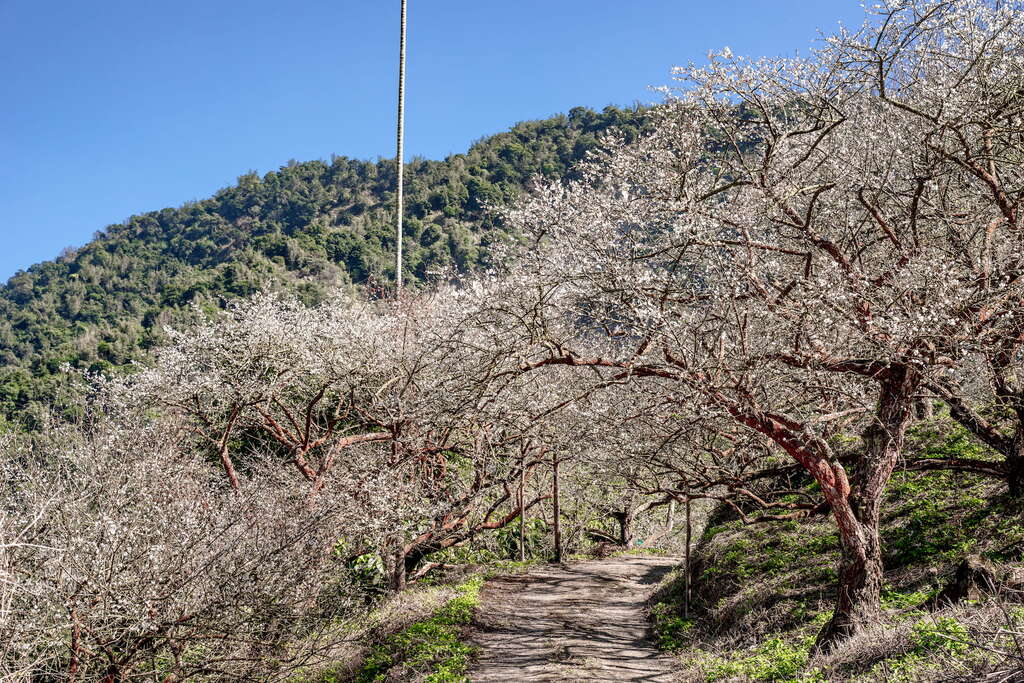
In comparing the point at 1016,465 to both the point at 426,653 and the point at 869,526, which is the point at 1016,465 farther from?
the point at 426,653

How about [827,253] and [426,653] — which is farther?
[426,653]

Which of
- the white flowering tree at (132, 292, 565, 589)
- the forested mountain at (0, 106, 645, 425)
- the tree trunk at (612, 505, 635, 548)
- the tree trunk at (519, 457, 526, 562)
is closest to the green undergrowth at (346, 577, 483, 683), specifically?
the white flowering tree at (132, 292, 565, 589)

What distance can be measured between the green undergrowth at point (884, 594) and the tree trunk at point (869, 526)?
24 cm

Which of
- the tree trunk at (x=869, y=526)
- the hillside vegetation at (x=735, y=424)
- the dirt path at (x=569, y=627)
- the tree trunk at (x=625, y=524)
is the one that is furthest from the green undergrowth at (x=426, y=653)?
the tree trunk at (x=625, y=524)

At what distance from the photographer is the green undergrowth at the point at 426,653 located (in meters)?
8.25

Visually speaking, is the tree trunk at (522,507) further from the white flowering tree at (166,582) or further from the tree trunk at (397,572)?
the white flowering tree at (166,582)

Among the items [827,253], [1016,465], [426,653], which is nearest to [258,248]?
[426,653]

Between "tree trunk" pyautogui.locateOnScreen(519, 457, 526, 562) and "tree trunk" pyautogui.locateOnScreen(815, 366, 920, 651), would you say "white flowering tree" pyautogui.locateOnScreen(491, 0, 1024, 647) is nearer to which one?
"tree trunk" pyautogui.locateOnScreen(815, 366, 920, 651)

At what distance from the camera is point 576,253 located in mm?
7289

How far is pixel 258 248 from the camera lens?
47750 mm

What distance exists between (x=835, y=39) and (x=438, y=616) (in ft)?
27.9

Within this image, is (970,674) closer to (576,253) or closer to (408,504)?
(576,253)

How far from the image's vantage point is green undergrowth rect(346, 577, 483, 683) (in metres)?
8.25

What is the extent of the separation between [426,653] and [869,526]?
5.10m
